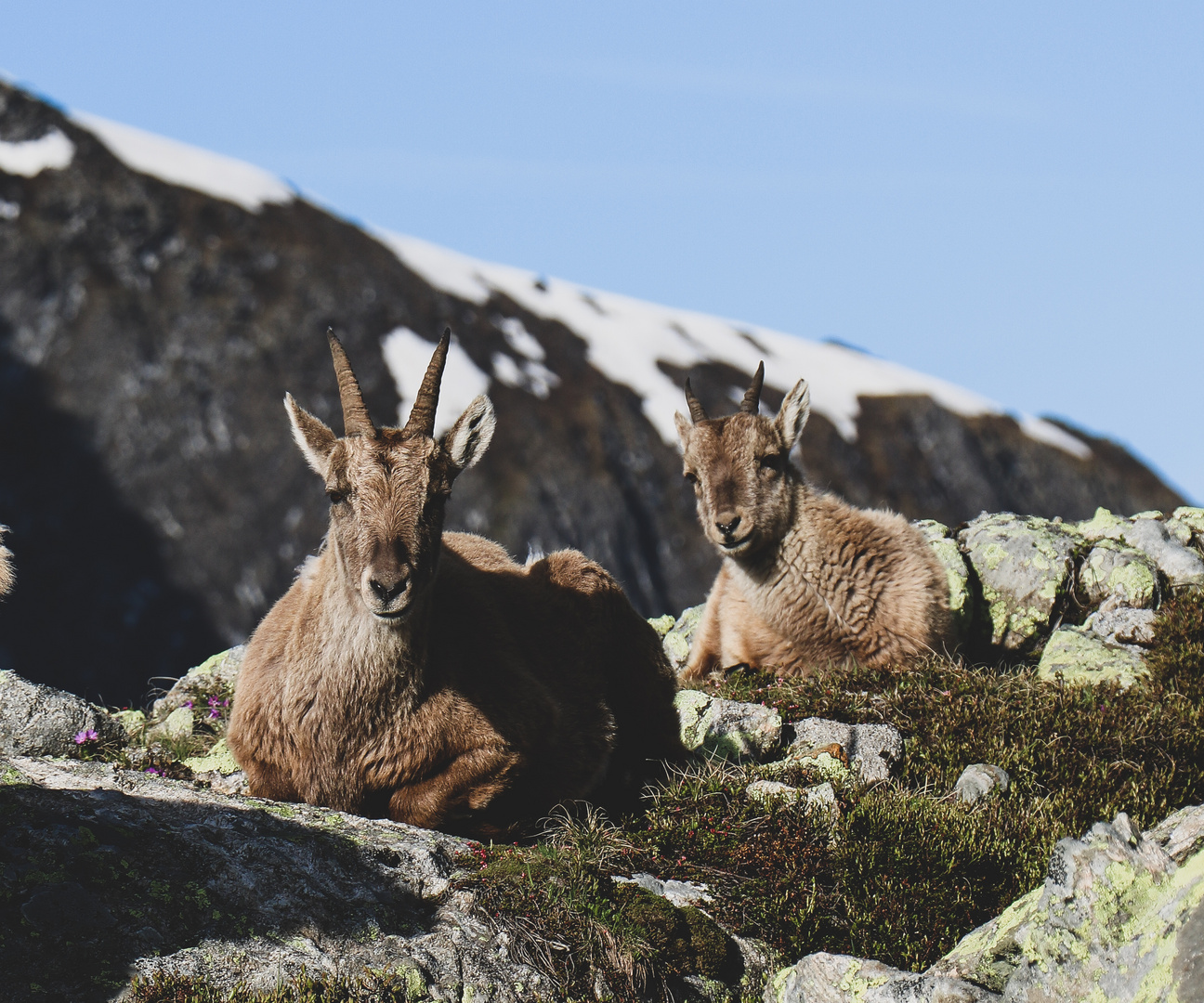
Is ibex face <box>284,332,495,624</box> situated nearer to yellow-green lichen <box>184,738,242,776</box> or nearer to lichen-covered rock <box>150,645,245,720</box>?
yellow-green lichen <box>184,738,242,776</box>

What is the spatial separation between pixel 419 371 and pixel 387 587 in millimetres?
70893

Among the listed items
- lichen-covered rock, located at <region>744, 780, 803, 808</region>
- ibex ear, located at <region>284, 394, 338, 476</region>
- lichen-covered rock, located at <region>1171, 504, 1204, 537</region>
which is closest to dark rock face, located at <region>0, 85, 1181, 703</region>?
lichen-covered rock, located at <region>1171, 504, 1204, 537</region>

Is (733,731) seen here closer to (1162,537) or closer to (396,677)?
(396,677)

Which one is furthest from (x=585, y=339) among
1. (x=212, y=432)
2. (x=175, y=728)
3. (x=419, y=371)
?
(x=175, y=728)

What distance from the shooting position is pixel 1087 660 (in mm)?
13445

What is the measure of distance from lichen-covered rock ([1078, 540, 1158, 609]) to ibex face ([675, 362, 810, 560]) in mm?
4545

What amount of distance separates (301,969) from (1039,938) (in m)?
3.62

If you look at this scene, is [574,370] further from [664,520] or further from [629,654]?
[629,654]

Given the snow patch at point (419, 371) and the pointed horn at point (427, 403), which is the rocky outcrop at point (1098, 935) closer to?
the pointed horn at point (427, 403)

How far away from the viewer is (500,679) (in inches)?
362

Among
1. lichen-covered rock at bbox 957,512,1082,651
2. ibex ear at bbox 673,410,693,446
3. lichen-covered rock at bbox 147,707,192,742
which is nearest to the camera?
lichen-covered rock at bbox 147,707,192,742

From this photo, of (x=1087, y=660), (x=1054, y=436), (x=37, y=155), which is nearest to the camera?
(x=1087, y=660)

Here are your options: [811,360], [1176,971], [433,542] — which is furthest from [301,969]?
[811,360]

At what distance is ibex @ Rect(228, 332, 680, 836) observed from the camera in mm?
8156
